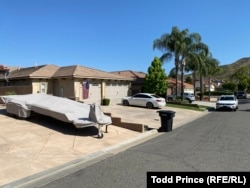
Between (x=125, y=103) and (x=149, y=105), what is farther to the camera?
(x=125, y=103)

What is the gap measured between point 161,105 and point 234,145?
1918 centimetres

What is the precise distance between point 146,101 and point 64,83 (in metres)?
8.46

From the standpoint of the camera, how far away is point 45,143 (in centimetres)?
1099

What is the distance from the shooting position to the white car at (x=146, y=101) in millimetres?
30219

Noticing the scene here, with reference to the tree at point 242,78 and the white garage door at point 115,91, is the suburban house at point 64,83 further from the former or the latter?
the tree at point 242,78

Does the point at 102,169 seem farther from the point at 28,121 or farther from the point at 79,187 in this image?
the point at 28,121

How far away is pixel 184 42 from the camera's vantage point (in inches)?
1634

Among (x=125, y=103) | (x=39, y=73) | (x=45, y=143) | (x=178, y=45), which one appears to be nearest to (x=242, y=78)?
(x=178, y=45)

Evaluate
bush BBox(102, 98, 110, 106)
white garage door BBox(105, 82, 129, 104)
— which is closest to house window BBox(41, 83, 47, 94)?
bush BBox(102, 98, 110, 106)

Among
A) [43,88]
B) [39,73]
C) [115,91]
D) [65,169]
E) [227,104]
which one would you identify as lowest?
[65,169]

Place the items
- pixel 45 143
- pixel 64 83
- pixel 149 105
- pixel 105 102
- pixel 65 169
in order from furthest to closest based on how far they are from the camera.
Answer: pixel 105 102
pixel 149 105
pixel 64 83
pixel 45 143
pixel 65 169

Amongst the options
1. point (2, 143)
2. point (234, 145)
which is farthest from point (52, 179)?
point (234, 145)

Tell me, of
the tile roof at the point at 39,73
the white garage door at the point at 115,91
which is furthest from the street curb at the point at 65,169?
the white garage door at the point at 115,91

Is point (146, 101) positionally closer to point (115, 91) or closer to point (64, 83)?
point (115, 91)
